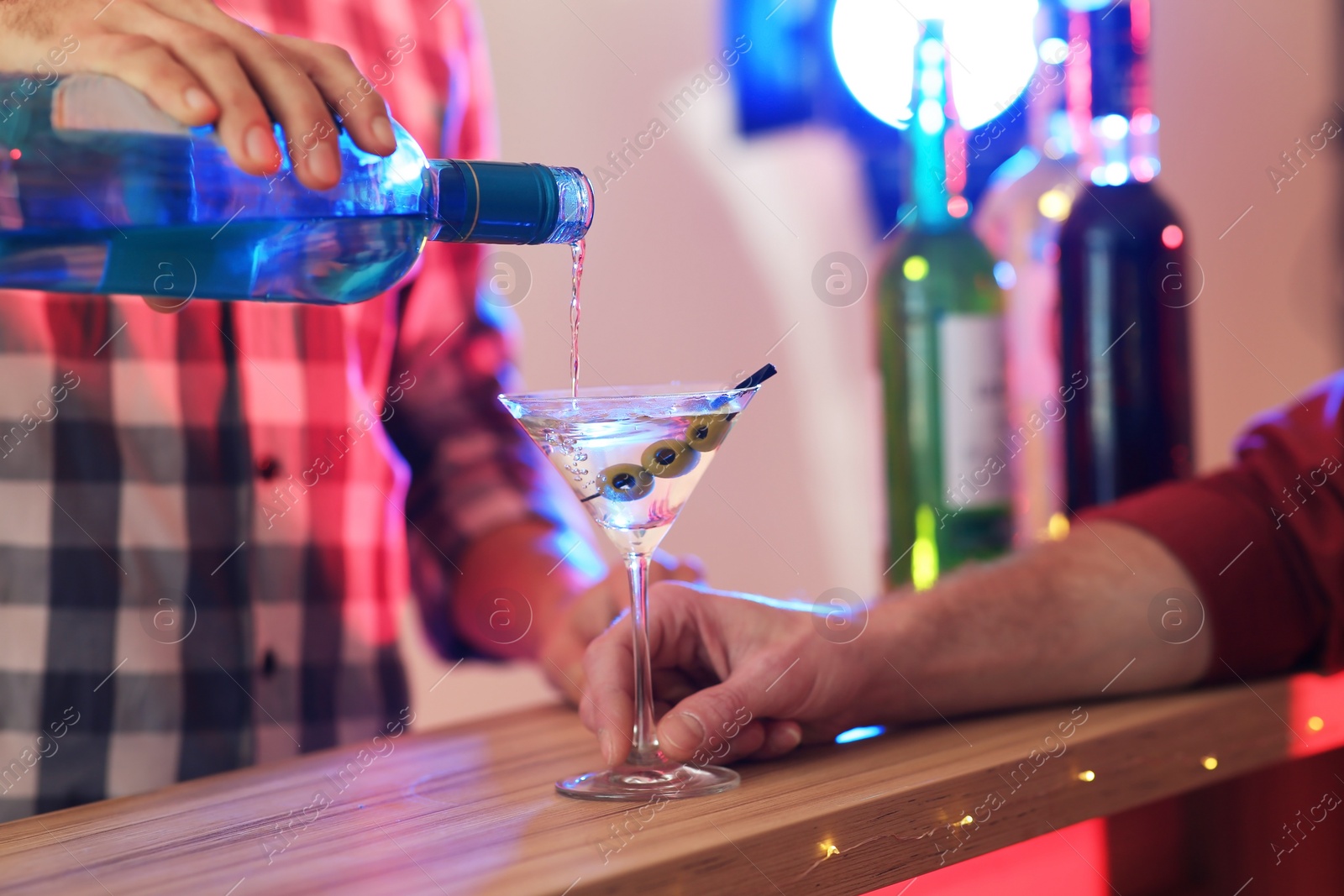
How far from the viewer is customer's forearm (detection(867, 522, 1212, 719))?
0.85 metres

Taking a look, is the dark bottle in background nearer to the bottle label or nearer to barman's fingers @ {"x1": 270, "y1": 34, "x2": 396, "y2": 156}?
the bottle label

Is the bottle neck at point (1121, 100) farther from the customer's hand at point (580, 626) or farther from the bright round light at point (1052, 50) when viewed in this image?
the bright round light at point (1052, 50)

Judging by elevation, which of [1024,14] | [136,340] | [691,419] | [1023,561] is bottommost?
[1023,561]

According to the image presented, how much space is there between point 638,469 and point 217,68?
32 cm

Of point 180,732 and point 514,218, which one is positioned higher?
point 514,218

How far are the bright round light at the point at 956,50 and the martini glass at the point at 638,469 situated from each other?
180cm

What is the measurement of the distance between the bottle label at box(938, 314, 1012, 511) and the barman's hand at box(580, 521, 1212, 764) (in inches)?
7.7

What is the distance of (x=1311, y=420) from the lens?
39.9 inches

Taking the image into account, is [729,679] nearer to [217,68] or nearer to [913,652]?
[913,652]

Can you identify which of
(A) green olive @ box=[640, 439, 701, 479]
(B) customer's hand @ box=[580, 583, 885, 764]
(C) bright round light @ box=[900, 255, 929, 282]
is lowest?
(B) customer's hand @ box=[580, 583, 885, 764]

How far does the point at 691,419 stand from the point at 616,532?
0.09 metres

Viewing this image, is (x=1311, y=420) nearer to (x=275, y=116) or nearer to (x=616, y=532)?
(x=616, y=532)

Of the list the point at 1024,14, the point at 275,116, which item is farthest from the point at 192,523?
the point at 1024,14

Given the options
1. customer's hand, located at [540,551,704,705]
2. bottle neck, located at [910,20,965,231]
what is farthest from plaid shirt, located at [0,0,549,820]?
bottle neck, located at [910,20,965,231]
